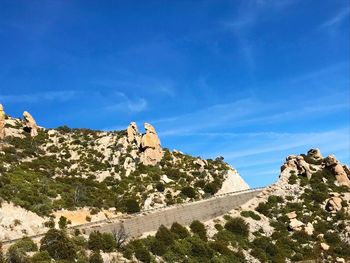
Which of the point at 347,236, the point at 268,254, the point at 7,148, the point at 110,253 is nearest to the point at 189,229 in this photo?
the point at 268,254

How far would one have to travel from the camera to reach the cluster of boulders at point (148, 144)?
306 feet

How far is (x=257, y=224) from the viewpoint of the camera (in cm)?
6244

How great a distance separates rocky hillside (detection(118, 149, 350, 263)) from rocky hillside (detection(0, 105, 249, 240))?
14841 millimetres

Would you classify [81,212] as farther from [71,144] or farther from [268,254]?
[71,144]

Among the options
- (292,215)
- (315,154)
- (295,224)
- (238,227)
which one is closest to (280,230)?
(295,224)

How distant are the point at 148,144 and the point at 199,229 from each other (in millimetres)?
39579

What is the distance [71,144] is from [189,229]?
4907cm

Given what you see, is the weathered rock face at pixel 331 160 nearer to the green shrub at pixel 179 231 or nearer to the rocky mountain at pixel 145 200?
the rocky mountain at pixel 145 200

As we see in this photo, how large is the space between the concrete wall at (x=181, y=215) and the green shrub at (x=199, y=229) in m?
1.26

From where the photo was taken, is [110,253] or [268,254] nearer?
[110,253]

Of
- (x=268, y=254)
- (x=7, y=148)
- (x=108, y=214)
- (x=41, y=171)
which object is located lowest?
(x=268, y=254)

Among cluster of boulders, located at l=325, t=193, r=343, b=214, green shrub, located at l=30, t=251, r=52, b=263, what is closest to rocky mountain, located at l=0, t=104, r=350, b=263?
green shrub, located at l=30, t=251, r=52, b=263

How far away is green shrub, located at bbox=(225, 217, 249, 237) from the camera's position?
58.8 m

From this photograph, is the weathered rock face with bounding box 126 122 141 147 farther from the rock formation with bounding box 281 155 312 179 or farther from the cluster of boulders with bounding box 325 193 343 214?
the cluster of boulders with bounding box 325 193 343 214
